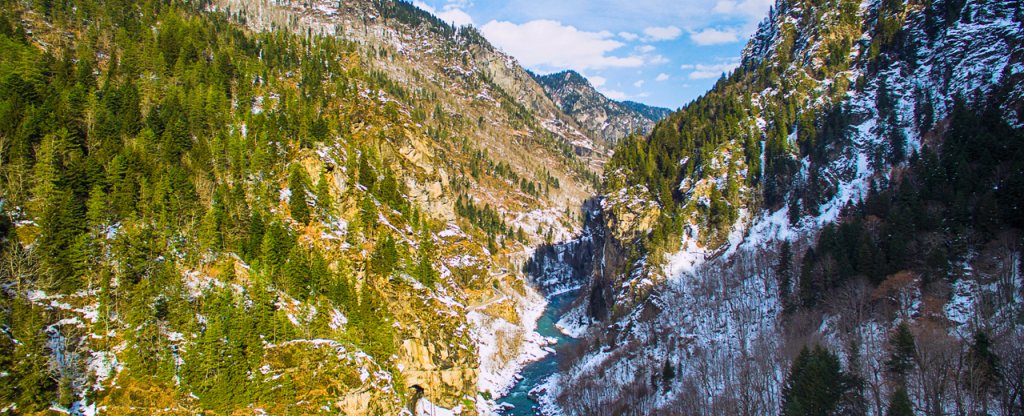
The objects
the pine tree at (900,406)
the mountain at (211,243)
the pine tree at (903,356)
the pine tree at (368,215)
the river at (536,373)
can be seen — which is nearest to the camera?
the pine tree at (900,406)

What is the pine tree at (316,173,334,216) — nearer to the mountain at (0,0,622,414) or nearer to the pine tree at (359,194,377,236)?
the mountain at (0,0,622,414)

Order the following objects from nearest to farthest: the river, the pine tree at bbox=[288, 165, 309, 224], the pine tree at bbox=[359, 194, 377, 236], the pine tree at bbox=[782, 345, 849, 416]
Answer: the pine tree at bbox=[782, 345, 849, 416], the pine tree at bbox=[288, 165, 309, 224], the river, the pine tree at bbox=[359, 194, 377, 236]

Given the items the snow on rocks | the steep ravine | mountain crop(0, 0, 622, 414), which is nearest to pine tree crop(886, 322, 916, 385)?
the steep ravine

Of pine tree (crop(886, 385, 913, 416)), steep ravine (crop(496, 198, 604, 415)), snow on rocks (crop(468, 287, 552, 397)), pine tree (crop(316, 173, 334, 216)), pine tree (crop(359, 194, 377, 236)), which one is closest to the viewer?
pine tree (crop(886, 385, 913, 416))

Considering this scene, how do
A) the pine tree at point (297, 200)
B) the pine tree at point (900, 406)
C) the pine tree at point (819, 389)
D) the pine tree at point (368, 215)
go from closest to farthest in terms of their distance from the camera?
the pine tree at point (900, 406) < the pine tree at point (819, 389) < the pine tree at point (297, 200) < the pine tree at point (368, 215)

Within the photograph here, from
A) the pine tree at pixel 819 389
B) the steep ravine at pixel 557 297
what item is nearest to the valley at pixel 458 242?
the pine tree at pixel 819 389

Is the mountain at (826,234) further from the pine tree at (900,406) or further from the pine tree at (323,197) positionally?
the pine tree at (323,197)

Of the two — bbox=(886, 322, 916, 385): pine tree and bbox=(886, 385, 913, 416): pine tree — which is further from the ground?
bbox=(886, 322, 916, 385): pine tree
